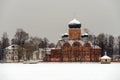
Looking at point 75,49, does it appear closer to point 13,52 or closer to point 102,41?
point 102,41

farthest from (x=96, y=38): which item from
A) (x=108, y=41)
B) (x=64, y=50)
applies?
(x=64, y=50)

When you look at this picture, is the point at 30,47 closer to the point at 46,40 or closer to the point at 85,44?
the point at 46,40

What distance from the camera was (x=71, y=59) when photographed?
8012cm

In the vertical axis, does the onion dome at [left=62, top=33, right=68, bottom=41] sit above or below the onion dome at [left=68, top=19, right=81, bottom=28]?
below

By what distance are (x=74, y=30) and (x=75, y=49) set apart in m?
4.45

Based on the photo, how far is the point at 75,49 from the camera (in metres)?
81.0

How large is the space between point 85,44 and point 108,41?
245 inches

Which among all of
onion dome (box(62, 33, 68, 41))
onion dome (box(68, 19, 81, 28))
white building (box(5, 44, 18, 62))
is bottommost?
white building (box(5, 44, 18, 62))

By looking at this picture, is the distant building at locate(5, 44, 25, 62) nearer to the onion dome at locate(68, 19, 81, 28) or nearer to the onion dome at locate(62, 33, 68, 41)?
the onion dome at locate(62, 33, 68, 41)

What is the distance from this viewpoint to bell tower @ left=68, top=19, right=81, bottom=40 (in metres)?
82.9
